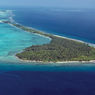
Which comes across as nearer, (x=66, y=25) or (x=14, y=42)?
(x=14, y=42)

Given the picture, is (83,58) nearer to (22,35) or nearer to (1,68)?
(1,68)

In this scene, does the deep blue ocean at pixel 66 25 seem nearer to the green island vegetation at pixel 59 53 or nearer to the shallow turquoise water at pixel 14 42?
the shallow turquoise water at pixel 14 42

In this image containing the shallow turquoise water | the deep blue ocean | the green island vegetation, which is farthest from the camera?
the deep blue ocean

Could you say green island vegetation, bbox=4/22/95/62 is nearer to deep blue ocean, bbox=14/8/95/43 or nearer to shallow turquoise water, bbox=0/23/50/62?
shallow turquoise water, bbox=0/23/50/62

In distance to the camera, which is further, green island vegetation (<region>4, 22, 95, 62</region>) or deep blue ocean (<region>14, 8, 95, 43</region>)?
deep blue ocean (<region>14, 8, 95, 43</region>)

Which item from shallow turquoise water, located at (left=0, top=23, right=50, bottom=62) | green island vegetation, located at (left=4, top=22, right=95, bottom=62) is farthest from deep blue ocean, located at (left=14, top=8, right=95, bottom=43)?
green island vegetation, located at (left=4, top=22, right=95, bottom=62)

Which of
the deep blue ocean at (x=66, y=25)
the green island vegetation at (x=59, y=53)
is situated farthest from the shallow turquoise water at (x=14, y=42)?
the deep blue ocean at (x=66, y=25)

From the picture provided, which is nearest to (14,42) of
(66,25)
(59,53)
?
(59,53)

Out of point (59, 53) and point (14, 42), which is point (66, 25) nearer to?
point (14, 42)

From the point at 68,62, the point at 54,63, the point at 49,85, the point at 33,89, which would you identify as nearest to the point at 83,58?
the point at 68,62
